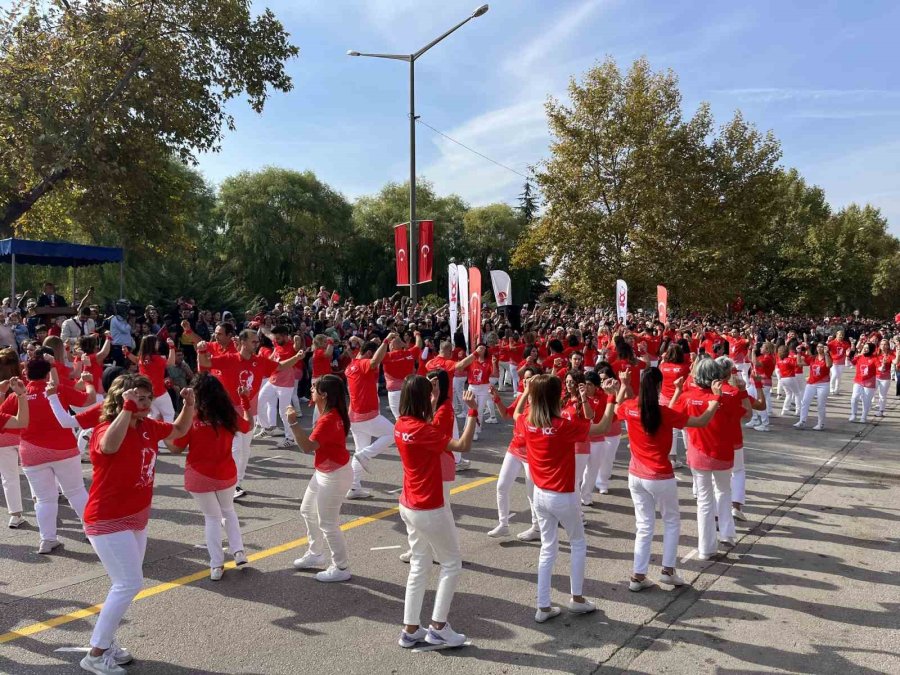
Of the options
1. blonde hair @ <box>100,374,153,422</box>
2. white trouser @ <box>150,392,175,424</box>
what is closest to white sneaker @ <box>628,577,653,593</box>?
blonde hair @ <box>100,374,153,422</box>

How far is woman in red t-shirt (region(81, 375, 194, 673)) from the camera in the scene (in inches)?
165

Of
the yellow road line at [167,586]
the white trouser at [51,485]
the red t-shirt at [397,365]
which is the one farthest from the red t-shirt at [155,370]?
the yellow road line at [167,586]

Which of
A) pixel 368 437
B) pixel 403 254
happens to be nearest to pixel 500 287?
pixel 403 254

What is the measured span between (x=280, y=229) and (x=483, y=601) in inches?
1412

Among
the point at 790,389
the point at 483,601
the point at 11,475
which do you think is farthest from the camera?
the point at 790,389

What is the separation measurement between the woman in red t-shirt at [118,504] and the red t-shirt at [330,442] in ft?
4.45

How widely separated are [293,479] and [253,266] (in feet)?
101

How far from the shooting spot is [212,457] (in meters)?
5.55

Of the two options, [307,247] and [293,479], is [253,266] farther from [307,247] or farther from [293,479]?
[293,479]

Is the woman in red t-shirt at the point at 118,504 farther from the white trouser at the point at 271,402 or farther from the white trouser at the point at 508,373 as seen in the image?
the white trouser at the point at 508,373

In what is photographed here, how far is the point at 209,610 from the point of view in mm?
5117

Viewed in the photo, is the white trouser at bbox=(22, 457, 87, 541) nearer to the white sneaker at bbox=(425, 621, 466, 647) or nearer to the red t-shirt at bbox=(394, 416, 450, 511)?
the red t-shirt at bbox=(394, 416, 450, 511)

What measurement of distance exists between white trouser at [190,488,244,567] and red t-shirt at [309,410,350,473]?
0.85 metres

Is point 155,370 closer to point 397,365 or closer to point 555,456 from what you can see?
point 397,365
